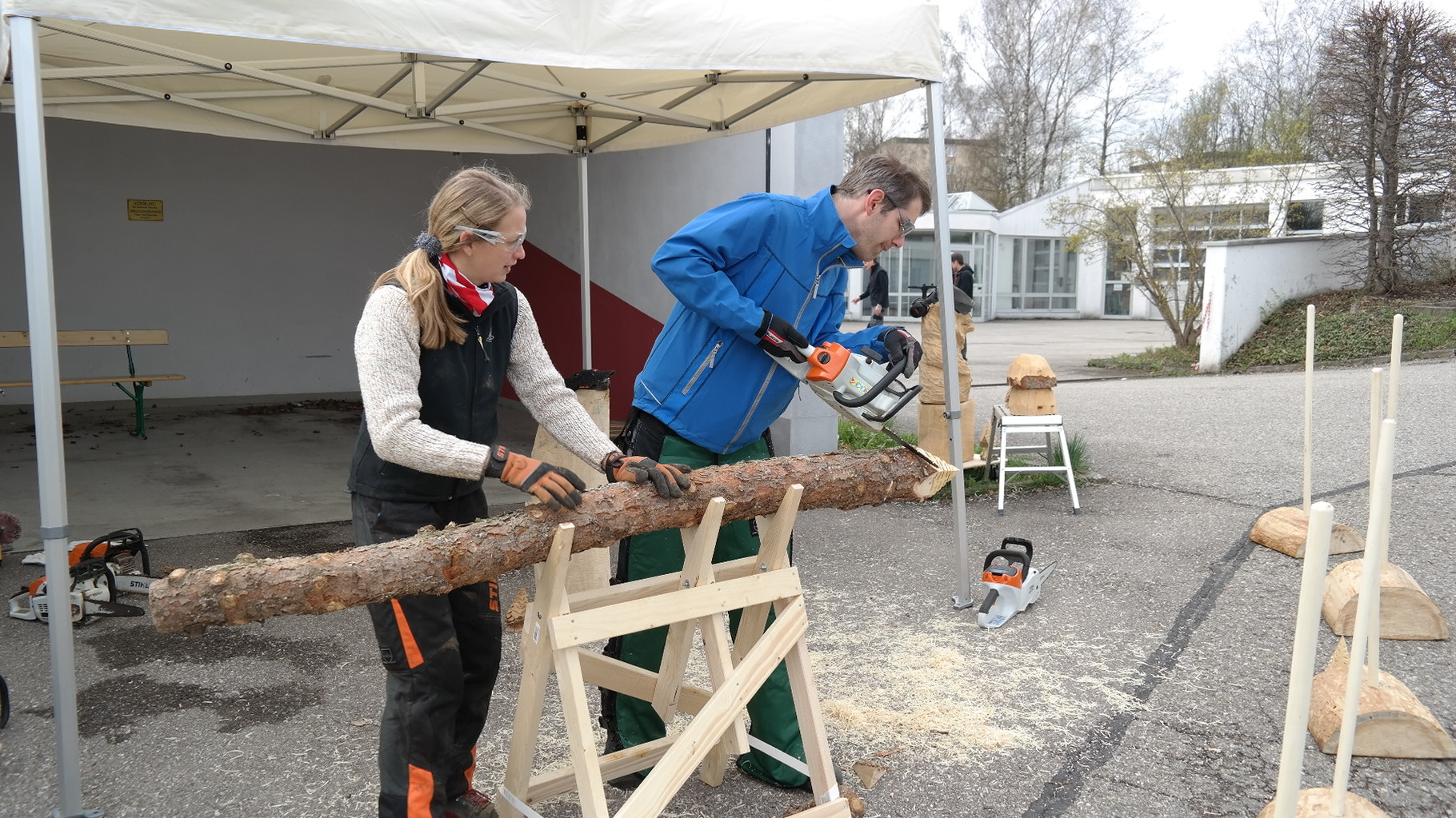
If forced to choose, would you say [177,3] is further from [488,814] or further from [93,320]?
[93,320]

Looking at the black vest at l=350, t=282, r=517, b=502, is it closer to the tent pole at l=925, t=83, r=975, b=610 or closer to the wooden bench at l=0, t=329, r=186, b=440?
the tent pole at l=925, t=83, r=975, b=610

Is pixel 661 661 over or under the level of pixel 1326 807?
over

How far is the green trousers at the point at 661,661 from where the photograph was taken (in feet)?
9.59

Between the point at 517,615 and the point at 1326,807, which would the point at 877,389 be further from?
the point at 517,615

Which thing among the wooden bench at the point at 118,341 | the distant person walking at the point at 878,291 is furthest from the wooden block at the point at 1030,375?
the wooden bench at the point at 118,341

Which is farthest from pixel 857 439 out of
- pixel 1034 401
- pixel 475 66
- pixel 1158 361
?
pixel 1158 361

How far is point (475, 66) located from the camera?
4.43m

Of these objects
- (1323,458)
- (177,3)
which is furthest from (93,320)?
(1323,458)

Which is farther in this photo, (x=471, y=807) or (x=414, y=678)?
(x=471, y=807)

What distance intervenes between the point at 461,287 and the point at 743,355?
0.89 m

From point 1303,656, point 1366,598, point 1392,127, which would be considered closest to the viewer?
point 1303,656

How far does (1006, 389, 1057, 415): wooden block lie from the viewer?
630 centimetres

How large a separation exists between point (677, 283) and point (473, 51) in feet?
3.83

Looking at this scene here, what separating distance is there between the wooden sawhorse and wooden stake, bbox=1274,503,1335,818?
3.93 feet
